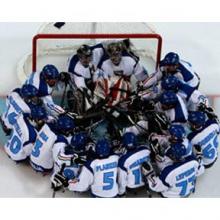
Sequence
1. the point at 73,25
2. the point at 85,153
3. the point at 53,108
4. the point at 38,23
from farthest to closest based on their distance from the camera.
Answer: the point at 38,23 < the point at 73,25 < the point at 53,108 < the point at 85,153

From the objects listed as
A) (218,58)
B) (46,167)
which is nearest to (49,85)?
(46,167)

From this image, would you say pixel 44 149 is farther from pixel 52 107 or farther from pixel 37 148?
pixel 52 107

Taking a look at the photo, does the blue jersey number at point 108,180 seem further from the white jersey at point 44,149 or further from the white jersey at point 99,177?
the white jersey at point 44,149

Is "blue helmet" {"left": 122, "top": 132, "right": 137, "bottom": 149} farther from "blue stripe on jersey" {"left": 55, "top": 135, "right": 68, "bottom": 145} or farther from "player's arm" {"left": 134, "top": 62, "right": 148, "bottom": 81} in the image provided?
"player's arm" {"left": 134, "top": 62, "right": 148, "bottom": 81}

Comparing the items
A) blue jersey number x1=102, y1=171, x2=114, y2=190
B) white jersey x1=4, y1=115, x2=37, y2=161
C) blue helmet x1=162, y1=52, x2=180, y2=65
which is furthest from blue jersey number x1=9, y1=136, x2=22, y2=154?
blue helmet x1=162, y1=52, x2=180, y2=65

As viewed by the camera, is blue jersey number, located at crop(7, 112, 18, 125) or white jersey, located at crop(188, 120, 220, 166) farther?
blue jersey number, located at crop(7, 112, 18, 125)

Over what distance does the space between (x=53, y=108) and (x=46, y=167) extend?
0.45 meters

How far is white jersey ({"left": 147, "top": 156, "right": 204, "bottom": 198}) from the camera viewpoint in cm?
541

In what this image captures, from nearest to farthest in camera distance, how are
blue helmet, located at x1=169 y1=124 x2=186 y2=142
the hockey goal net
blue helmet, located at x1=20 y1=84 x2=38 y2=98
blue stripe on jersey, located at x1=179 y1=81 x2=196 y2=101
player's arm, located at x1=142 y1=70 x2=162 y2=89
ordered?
blue helmet, located at x1=169 y1=124 x2=186 y2=142 < blue helmet, located at x1=20 y1=84 x2=38 y2=98 < blue stripe on jersey, located at x1=179 y1=81 x2=196 y2=101 < player's arm, located at x1=142 y1=70 x2=162 y2=89 < the hockey goal net

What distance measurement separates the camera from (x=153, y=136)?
18.7ft

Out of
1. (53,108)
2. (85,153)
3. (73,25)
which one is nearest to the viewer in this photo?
(85,153)

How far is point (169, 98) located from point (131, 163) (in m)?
0.61

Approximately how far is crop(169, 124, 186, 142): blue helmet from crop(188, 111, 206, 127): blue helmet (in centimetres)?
19

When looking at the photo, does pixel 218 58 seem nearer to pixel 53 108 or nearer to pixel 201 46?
pixel 201 46
